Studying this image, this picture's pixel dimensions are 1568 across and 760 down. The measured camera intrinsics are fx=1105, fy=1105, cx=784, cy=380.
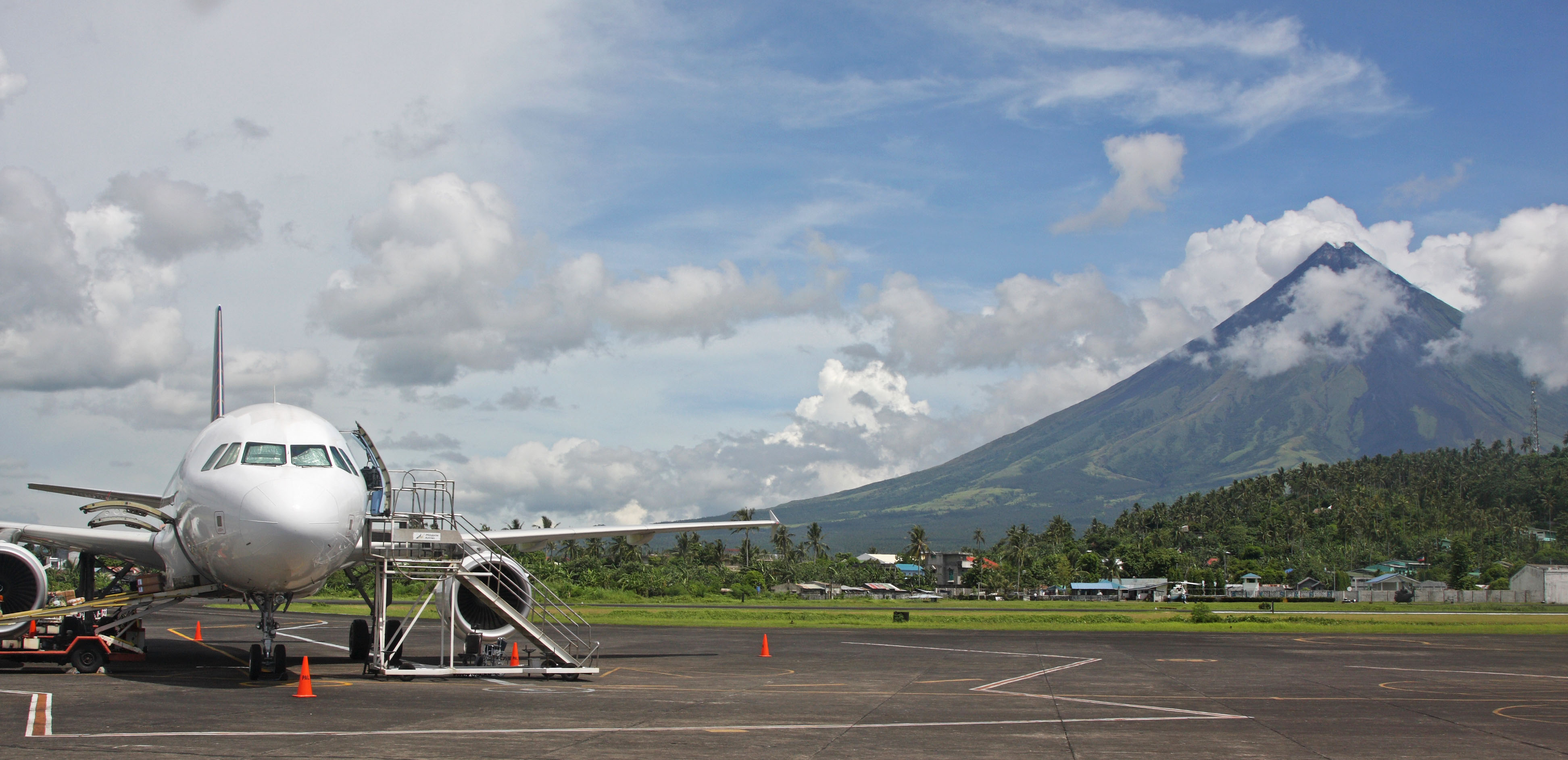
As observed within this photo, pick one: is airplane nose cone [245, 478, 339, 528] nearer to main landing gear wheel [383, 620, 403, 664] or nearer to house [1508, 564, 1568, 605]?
main landing gear wheel [383, 620, 403, 664]

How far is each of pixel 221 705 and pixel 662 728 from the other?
7.00 meters

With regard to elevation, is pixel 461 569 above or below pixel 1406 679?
above

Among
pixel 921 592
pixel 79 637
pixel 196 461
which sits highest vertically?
pixel 196 461

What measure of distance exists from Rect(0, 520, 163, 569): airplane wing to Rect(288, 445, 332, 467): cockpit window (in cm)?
515

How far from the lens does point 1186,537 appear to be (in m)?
181

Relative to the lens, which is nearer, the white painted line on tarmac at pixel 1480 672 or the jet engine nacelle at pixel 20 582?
the jet engine nacelle at pixel 20 582

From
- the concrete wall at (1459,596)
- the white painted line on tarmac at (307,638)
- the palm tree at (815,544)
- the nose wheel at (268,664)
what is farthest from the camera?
the palm tree at (815,544)

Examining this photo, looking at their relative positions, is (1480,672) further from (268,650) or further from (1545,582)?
(1545,582)

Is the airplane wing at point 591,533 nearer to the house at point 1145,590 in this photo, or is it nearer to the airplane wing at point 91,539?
the airplane wing at point 91,539

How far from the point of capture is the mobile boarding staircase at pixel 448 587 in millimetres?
21422

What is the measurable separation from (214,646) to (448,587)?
46.1ft

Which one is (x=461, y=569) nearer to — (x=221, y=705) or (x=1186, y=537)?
(x=221, y=705)

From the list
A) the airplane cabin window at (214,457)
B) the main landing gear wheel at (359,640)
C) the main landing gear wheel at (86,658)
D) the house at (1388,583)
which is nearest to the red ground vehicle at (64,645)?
the main landing gear wheel at (86,658)

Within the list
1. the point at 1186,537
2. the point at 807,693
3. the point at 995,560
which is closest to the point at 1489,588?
the point at 1186,537
